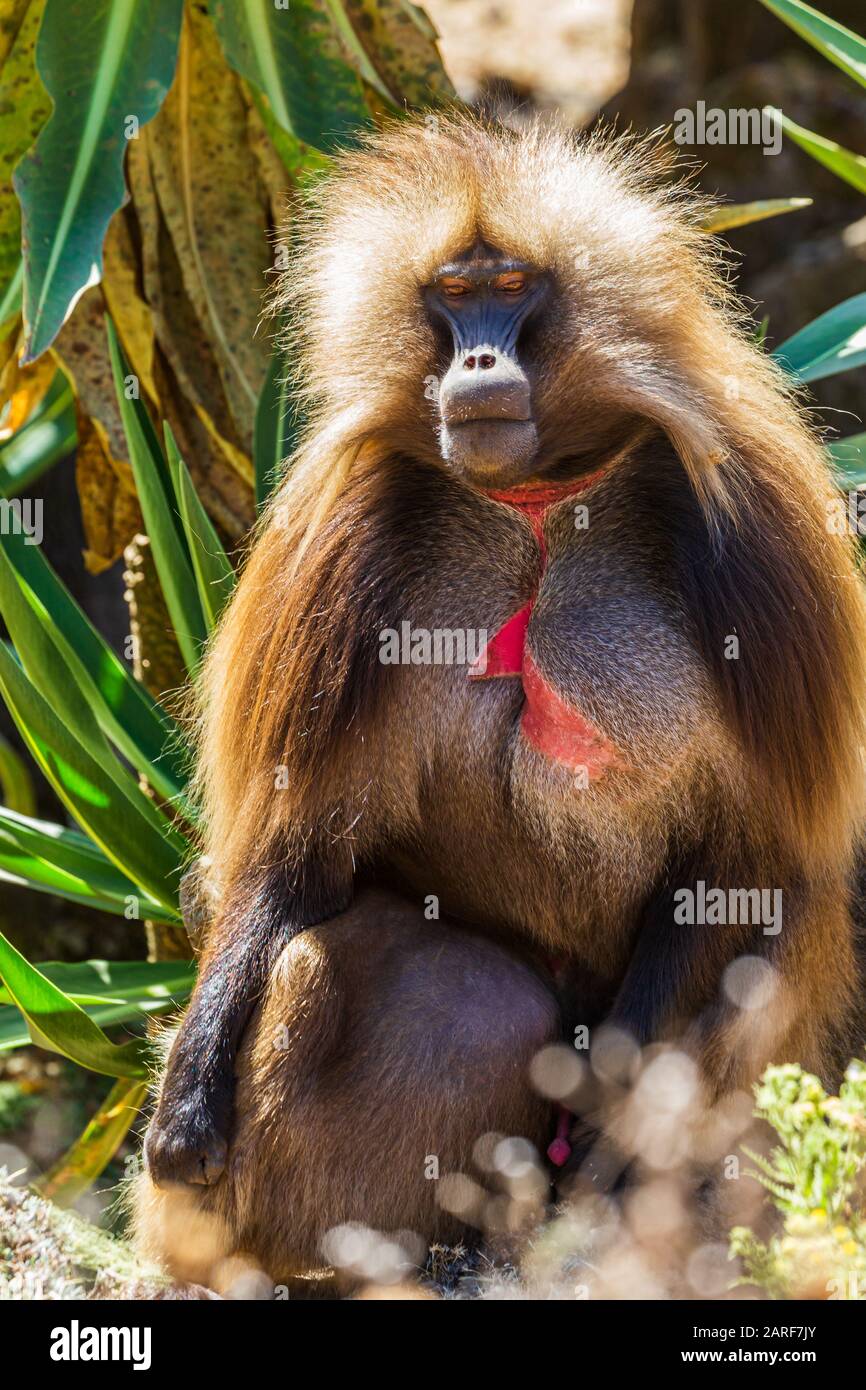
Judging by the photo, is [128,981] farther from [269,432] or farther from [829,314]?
[829,314]

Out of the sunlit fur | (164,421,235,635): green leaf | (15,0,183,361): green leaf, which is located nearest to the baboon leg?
the sunlit fur

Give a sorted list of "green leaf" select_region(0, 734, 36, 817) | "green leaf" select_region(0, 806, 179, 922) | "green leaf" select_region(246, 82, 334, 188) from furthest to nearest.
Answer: "green leaf" select_region(0, 734, 36, 817)
"green leaf" select_region(246, 82, 334, 188)
"green leaf" select_region(0, 806, 179, 922)

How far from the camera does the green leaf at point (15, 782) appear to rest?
6078 millimetres

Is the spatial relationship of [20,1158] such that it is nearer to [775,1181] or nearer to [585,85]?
[775,1181]

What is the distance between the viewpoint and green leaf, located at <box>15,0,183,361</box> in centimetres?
419

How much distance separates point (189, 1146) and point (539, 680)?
3.56ft

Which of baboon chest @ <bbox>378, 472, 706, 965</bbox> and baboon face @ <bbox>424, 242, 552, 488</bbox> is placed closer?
baboon face @ <bbox>424, 242, 552, 488</bbox>

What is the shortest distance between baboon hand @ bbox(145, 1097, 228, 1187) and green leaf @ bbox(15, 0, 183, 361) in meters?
1.86

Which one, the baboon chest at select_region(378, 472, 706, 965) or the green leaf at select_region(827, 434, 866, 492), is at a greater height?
the green leaf at select_region(827, 434, 866, 492)

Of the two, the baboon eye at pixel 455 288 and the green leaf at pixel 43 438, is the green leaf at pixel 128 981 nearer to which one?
the green leaf at pixel 43 438

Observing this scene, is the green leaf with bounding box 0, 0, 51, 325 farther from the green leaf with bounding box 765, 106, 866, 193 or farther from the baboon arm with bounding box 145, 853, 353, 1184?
the baboon arm with bounding box 145, 853, 353, 1184

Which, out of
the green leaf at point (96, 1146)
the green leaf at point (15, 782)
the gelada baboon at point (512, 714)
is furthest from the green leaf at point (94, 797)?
the green leaf at point (15, 782)

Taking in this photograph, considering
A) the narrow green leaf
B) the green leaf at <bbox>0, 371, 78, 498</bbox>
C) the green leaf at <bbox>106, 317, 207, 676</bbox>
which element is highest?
the green leaf at <bbox>0, 371, 78, 498</bbox>
